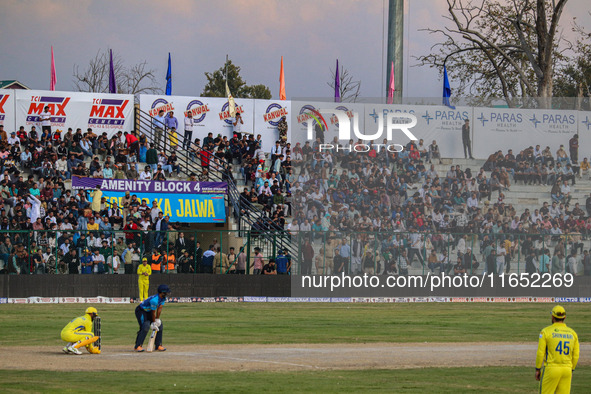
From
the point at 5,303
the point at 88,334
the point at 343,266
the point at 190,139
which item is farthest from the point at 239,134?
the point at 88,334

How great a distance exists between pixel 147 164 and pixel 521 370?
85.2 ft

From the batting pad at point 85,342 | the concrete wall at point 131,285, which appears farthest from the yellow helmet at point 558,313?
the concrete wall at point 131,285

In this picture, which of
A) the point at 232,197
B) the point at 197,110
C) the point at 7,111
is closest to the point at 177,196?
the point at 232,197

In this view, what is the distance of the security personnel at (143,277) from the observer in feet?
102

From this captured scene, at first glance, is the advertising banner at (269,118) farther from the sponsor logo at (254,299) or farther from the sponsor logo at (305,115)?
the sponsor logo at (254,299)

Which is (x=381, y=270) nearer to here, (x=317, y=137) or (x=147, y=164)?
(x=317, y=137)

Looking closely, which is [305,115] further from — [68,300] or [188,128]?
[68,300]

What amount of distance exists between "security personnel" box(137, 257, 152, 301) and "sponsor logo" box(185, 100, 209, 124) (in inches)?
599

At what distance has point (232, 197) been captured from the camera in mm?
40000

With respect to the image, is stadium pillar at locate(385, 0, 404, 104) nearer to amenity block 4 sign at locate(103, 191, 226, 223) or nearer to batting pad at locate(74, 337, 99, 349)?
amenity block 4 sign at locate(103, 191, 226, 223)

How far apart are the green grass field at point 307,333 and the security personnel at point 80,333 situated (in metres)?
2.20

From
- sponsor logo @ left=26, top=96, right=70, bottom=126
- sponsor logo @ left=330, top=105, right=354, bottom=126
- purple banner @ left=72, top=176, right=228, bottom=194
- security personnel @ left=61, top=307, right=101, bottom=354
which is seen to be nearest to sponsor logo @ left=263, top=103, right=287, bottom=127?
purple banner @ left=72, top=176, right=228, bottom=194

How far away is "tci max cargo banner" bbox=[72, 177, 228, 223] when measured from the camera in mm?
38281

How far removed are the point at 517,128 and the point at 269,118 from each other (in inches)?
557
